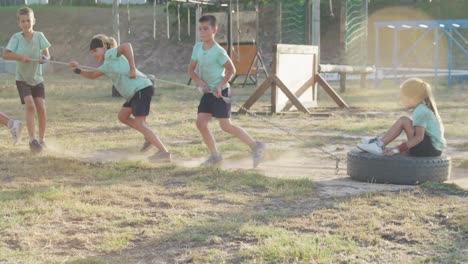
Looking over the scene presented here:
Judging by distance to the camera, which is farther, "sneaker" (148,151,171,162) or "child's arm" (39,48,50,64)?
"child's arm" (39,48,50,64)

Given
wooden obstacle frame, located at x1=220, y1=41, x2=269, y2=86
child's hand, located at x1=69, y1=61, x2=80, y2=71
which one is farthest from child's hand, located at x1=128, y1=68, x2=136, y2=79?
wooden obstacle frame, located at x1=220, y1=41, x2=269, y2=86

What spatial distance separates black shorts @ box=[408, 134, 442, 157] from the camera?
6.27m

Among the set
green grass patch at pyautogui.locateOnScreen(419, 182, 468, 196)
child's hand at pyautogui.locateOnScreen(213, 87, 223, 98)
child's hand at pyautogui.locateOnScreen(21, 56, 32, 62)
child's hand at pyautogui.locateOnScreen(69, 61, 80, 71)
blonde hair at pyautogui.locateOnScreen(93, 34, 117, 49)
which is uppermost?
blonde hair at pyautogui.locateOnScreen(93, 34, 117, 49)

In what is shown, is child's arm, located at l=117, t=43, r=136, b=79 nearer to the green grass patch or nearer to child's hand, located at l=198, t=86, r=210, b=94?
child's hand, located at l=198, t=86, r=210, b=94

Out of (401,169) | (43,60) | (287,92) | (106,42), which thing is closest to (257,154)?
(401,169)

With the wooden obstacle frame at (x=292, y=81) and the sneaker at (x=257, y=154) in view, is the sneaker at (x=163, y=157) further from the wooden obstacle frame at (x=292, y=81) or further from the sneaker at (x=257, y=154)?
the wooden obstacle frame at (x=292, y=81)

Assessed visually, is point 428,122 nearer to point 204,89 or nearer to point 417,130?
point 417,130

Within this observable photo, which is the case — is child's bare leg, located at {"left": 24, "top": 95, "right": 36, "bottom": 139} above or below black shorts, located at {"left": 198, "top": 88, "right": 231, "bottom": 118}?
below

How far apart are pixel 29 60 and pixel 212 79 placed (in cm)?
213

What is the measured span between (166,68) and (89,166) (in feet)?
113

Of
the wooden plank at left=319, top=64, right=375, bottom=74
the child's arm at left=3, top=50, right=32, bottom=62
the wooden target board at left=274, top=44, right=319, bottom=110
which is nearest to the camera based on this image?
the child's arm at left=3, top=50, right=32, bottom=62

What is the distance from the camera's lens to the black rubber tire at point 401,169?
602 centimetres

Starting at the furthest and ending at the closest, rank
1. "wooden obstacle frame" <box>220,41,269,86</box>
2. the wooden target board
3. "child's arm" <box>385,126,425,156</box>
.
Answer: "wooden obstacle frame" <box>220,41,269,86</box>, the wooden target board, "child's arm" <box>385,126,425,156</box>

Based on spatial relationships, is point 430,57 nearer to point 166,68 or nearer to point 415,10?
point 415,10
